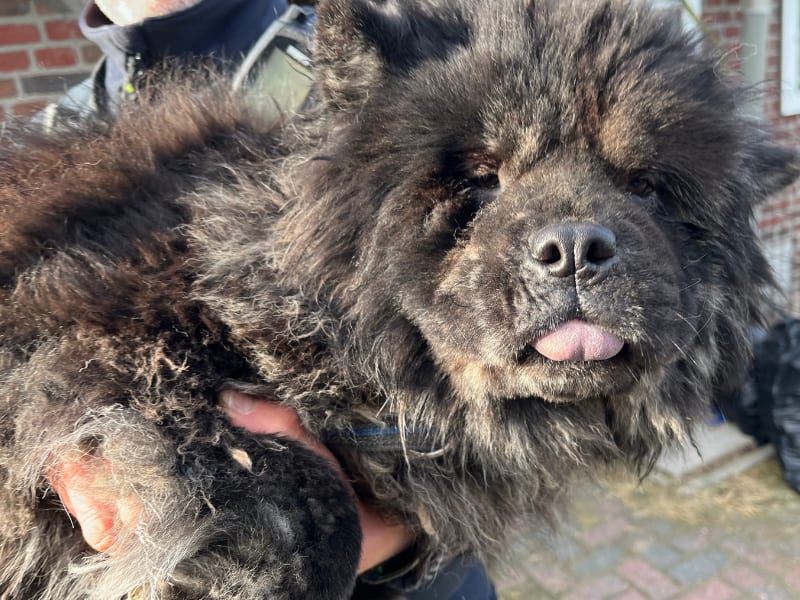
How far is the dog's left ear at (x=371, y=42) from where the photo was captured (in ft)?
6.26

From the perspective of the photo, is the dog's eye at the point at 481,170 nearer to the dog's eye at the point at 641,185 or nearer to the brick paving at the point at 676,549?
the dog's eye at the point at 641,185

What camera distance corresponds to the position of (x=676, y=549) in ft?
16.8

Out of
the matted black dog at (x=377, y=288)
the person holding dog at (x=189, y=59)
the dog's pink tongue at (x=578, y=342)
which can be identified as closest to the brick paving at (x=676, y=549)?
the person holding dog at (x=189, y=59)

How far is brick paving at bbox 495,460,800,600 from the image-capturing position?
15.5 ft

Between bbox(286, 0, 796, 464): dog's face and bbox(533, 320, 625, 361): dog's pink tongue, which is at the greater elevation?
bbox(286, 0, 796, 464): dog's face

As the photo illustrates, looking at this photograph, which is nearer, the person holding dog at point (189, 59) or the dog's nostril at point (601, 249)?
the dog's nostril at point (601, 249)

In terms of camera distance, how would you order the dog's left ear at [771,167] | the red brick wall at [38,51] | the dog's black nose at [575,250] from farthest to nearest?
1. the red brick wall at [38,51]
2. the dog's left ear at [771,167]
3. the dog's black nose at [575,250]

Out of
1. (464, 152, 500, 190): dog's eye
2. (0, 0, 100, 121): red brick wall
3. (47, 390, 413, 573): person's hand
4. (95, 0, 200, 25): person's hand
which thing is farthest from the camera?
(0, 0, 100, 121): red brick wall

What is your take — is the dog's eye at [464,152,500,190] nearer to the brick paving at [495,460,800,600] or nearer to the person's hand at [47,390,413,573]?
the person's hand at [47,390,413,573]

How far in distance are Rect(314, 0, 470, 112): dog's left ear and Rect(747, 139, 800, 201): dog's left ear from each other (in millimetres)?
1075

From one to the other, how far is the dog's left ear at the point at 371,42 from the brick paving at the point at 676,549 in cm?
330

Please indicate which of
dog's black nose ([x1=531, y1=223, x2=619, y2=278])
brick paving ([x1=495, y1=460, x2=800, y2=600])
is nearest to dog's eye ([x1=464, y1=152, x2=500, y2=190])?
dog's black nose ([x1=531, y1=223, x2=619, y2=278])

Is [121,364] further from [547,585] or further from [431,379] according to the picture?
[547,585]

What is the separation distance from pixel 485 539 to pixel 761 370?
465cm
